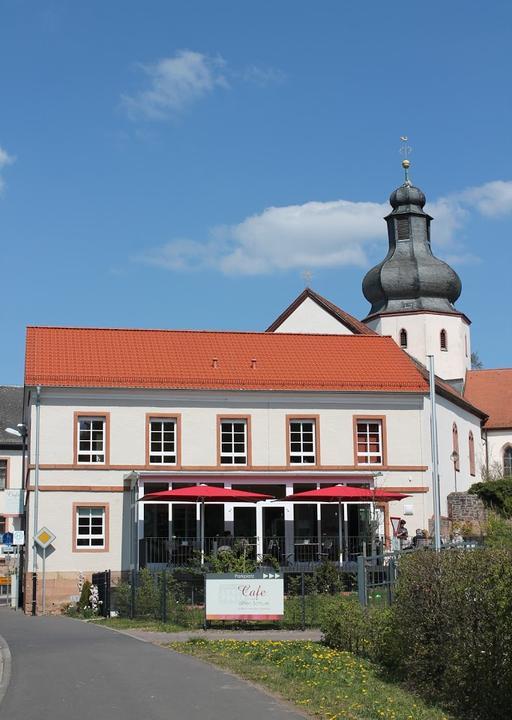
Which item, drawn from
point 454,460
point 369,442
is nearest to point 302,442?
point 369,442

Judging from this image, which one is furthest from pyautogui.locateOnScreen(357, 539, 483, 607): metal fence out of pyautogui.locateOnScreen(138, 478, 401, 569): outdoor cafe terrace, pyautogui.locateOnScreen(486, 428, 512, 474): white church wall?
pyautogui.locateOnScreen(486, 428, 512, 474): white church wall

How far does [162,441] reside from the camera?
39.0 m

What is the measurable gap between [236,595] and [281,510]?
15.6 metres

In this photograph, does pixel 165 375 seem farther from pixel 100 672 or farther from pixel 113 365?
pixel 100 672

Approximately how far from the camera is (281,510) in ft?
125

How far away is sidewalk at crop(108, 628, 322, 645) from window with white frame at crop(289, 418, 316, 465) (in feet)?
55.7

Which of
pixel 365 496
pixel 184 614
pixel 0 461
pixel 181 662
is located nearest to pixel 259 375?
pixel 365 496

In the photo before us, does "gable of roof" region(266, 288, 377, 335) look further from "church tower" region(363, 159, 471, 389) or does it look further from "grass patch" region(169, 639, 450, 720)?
"grass patch" region(169, 639, 450, 720)

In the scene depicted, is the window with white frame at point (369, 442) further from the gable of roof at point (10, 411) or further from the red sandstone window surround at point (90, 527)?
the gable of roof at point (10, 411)

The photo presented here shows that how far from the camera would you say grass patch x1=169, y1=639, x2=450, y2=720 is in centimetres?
1285

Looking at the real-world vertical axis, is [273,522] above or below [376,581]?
above

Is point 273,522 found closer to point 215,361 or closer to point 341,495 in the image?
point 341,495

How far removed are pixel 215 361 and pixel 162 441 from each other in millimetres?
3933

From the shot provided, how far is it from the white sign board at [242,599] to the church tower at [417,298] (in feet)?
125
